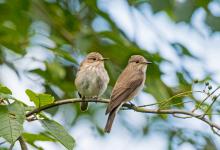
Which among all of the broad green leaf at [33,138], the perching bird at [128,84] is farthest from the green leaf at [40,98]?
Result: the perching bird at [128,84]

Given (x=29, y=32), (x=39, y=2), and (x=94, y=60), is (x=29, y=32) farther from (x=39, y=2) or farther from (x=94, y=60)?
(x=94, y=60)

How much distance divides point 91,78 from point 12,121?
2937 millimetres

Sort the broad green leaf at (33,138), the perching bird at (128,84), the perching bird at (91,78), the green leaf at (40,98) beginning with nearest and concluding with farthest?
the green leaf at (40,98) → the broad green leaf at (33,138) → the perching bird at (128,84) → the perching bird at (91,78)

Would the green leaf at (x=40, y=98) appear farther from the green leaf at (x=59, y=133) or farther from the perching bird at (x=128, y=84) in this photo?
the perching bird at (x=128, y=84)

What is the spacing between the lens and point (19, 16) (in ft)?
21.5

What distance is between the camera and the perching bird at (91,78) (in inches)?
221

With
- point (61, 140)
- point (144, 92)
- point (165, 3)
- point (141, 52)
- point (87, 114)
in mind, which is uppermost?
point (61, 140)

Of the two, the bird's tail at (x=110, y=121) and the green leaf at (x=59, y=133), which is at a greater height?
the green leaf at (x=59, y=133)

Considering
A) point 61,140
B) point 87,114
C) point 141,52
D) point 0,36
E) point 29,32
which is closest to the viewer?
point 61,140

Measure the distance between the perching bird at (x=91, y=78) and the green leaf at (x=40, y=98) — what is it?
A: 1976 mm

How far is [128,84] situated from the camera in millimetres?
5500

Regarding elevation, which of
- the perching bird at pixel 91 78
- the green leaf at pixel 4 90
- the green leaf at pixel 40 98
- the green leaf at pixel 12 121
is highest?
the green leaf at pixel 4 90

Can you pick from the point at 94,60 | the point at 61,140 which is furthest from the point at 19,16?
the point at 61,140

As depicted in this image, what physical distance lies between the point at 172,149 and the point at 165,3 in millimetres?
1561
